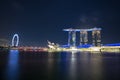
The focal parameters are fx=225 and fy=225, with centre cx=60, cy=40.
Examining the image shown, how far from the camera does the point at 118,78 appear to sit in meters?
25.8

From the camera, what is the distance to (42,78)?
2531 centimetres

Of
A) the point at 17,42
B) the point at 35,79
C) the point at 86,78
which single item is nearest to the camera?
the point at 35,79

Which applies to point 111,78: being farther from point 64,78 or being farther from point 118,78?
point 64,78

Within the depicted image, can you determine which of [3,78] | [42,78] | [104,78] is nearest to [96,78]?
[104,78]

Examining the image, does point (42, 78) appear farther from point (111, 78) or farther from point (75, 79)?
point (111, 78)

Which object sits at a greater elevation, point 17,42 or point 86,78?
point 17,42

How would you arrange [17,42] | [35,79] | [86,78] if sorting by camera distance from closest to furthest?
[35,79]
[86,78]
[17,42]

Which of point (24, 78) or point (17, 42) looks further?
point (17, 42)

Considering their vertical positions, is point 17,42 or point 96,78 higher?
point 17,42

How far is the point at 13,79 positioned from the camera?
80.9 feet

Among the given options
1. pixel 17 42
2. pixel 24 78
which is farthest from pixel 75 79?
pixel 17 42

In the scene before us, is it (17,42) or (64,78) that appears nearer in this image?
(64,78)

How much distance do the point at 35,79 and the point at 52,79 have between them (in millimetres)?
1868

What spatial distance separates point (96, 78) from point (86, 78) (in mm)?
1139
